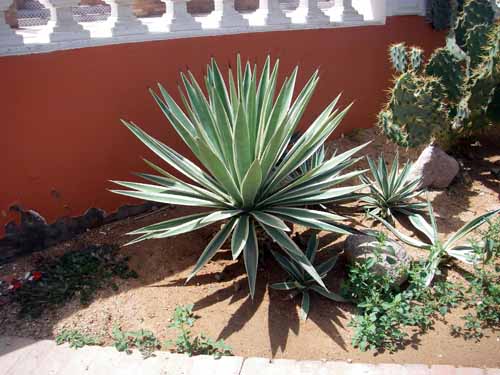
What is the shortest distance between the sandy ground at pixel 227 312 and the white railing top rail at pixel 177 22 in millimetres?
1556

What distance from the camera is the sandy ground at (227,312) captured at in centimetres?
331

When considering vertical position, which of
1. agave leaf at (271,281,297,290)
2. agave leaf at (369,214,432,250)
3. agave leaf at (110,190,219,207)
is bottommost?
agave leaf at (271,281,297,290)

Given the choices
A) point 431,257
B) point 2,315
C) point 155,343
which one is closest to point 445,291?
point 431,257

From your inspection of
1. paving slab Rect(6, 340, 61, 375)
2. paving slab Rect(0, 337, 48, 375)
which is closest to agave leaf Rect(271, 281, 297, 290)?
paving slab Rect(6, 340, 61, 375)

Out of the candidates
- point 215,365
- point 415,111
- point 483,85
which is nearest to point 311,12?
point 415,111

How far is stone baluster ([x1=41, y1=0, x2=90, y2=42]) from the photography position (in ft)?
13.1

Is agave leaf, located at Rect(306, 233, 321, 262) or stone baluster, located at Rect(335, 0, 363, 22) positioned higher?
stone baluster, located at Rect(335, 0, 363, 22)

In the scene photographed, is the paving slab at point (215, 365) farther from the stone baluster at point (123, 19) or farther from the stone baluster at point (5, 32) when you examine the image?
the stone baluster at point (123, 19)

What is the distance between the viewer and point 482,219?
4008 millimetres

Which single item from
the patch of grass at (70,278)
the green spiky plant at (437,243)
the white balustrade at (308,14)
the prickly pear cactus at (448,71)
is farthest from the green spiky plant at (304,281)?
the white balustrade at (308,14)

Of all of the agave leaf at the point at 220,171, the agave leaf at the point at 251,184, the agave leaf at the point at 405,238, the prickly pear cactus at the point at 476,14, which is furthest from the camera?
the prickly pear cactus at the point at 476,14

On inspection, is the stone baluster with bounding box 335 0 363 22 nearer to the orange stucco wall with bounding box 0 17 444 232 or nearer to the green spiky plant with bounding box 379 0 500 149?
the orange stucco wall with bounding box 0 17 444 232

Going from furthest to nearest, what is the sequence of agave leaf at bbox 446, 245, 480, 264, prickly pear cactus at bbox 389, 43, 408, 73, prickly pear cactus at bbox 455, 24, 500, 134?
prickly pear cactus at bbox 389, 43, 408, 73 → prickly pear cactus at bbox 455, 24, 500, 134 → agave leaf at bbox 446, 245, 480, 264

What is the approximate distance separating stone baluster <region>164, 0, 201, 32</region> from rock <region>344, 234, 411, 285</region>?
225 centimetres
